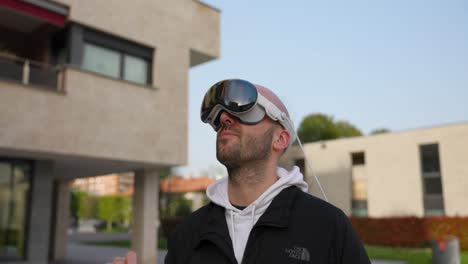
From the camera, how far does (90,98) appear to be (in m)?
11.2

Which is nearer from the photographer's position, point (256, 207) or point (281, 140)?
point (256, 207)

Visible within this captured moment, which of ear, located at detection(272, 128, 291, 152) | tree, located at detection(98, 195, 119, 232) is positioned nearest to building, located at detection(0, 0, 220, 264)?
ear, located at detection(272, 128, 291, 152)

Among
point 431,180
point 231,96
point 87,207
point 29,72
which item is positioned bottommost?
point 87,207

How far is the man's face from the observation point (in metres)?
2.01

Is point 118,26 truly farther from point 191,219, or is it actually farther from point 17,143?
point 191,219

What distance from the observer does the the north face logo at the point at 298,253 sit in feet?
5.75

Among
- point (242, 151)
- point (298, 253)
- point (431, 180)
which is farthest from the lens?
point (431, 180)

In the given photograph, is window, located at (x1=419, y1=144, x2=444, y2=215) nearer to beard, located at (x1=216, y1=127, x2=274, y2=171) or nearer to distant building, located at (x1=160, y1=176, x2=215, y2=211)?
distant building, located at (x1=160, y1=176, x2=215, y2=211)

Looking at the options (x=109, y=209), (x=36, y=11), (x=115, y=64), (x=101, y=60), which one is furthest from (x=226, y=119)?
(x=109, y=209)

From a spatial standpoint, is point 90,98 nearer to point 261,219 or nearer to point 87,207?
point 261,219

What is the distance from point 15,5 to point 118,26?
2682 millimetres

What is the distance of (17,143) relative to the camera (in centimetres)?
973

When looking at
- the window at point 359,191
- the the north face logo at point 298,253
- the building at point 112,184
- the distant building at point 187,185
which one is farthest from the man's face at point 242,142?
the building at point 112,184

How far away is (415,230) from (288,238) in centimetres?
2184
